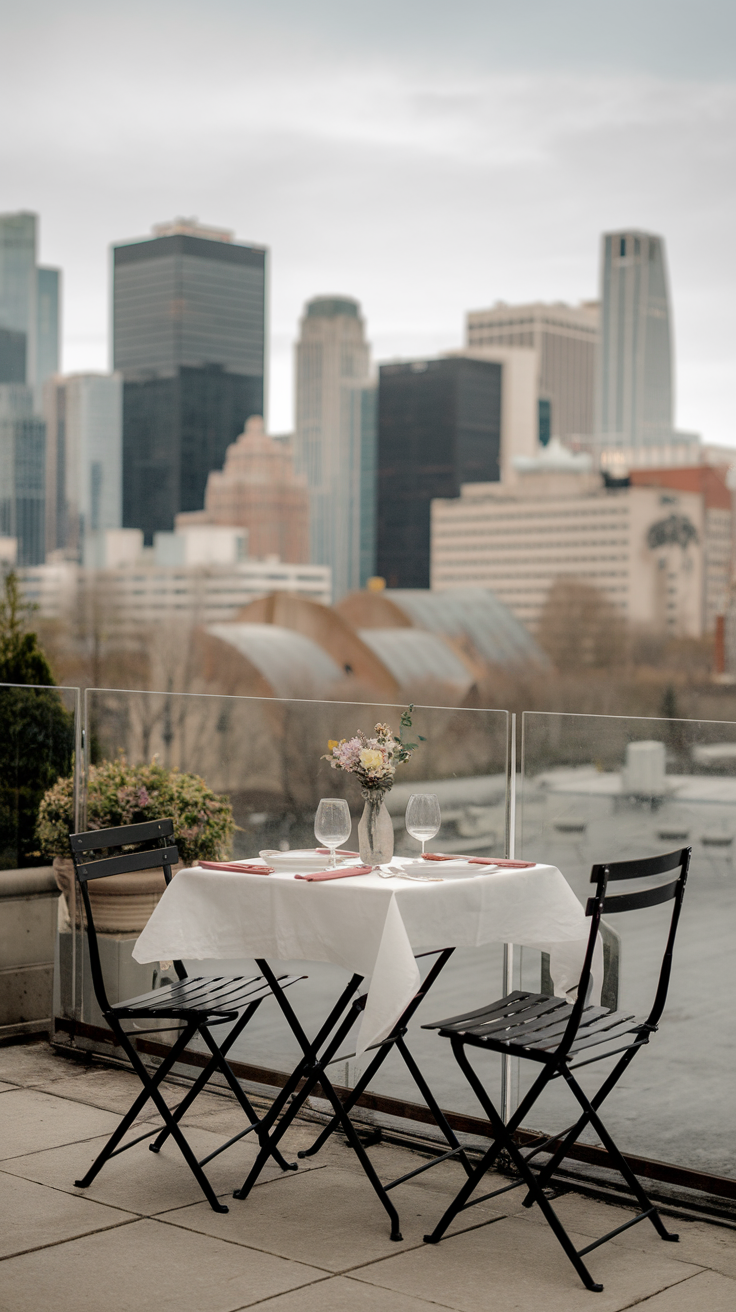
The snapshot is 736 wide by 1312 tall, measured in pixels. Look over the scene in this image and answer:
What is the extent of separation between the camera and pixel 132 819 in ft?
14.5

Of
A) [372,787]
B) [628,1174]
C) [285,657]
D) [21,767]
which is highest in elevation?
[372,787]

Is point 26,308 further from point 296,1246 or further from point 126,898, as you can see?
point 296,1246

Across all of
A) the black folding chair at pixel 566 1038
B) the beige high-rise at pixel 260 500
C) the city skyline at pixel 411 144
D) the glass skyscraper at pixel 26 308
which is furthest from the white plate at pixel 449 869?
the glass skyscraper at pixel 26 308

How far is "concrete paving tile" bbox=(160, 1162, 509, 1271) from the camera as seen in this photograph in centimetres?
284

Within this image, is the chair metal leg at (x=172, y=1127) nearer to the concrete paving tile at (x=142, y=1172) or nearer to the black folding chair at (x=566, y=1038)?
the concrete paving tile at (x=142, y=1172)

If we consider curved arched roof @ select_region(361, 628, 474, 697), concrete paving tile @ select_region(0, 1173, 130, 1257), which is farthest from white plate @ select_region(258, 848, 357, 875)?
curved arched roof @ select_region(361, 628, 474, 697)

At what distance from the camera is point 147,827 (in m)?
3.46

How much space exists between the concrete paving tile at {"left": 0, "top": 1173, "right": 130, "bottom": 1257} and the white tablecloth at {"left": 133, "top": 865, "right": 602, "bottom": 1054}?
0.52 metres

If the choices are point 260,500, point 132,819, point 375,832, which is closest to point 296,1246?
point 375,832

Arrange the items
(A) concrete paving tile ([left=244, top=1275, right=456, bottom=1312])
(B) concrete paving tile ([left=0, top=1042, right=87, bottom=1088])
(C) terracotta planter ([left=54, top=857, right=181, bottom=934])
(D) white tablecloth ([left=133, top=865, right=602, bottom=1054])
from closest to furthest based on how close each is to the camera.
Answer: (A) concrete paving tile ([left=244, top=1275, right=456, bottom=1312]) < (D) white tablecloth ([left=133, top=865, right=602, bottom=1054]) < (B) concrete paving tile ([left=0, top=1042, right=87, bottom=1088]) < (C) terracotta planter ([left=54, top=857, right=181, bottom=934])

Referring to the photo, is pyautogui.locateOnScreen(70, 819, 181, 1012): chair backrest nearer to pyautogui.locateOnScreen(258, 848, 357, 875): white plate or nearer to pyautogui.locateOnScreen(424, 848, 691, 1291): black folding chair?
pyautogui.locateOnScreen(258, 848, 357, 875): white plate

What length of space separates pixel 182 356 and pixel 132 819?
360ft

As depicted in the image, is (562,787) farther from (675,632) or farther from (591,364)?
(591,364)

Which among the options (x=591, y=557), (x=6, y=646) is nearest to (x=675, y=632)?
(x=591, y=557)
